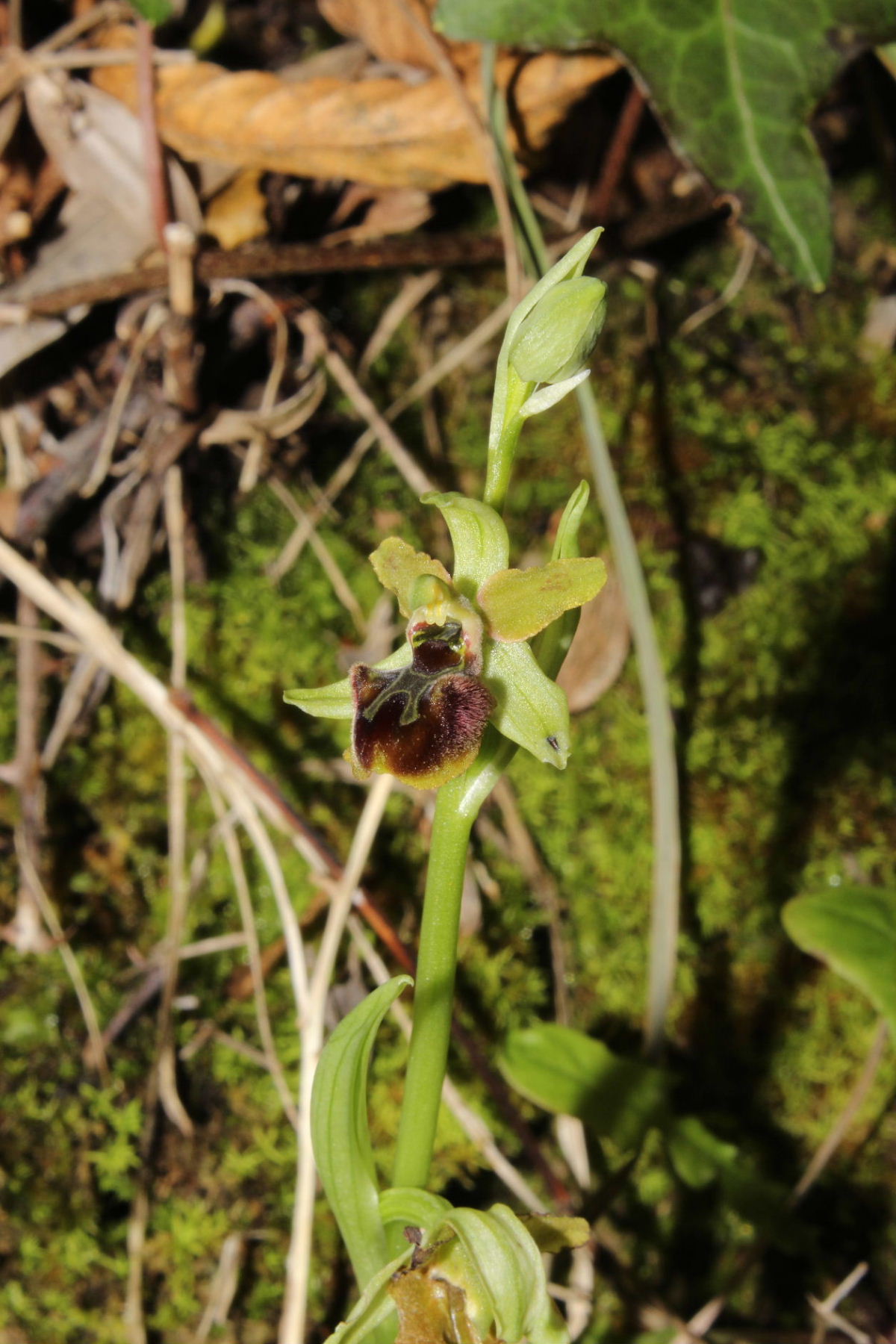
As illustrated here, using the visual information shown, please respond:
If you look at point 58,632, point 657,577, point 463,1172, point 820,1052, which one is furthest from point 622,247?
point 463,1172

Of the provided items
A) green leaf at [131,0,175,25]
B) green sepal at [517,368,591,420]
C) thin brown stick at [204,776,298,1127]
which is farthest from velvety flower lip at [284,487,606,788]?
green leaf at [131,0,175,25]

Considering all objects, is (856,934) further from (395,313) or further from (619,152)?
(619,152)

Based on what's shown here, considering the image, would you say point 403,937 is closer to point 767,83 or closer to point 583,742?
point 583,742

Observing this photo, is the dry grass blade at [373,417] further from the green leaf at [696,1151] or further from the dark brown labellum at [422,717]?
the green leaf at [696,1151]

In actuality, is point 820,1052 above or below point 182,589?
below

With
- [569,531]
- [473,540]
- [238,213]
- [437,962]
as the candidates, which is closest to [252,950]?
[437,962]
